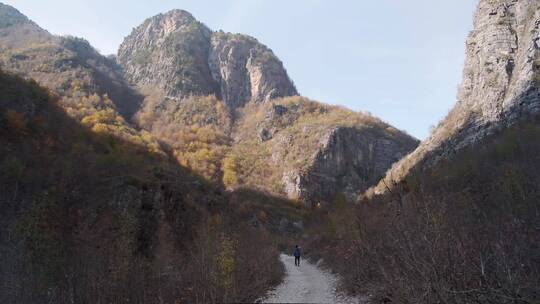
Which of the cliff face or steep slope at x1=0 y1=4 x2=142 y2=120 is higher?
steep slope at x1=0 y1=4 x2=142 y2=120

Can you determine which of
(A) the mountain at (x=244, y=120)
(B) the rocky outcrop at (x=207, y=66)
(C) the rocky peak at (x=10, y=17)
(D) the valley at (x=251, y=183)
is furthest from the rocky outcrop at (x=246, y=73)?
(C) the rocky peak at (x=10, y=17)

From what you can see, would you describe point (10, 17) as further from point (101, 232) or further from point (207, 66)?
point (101, 232)

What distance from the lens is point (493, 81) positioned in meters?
53.2

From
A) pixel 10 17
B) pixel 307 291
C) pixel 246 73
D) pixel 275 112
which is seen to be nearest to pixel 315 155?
pixel 275 112

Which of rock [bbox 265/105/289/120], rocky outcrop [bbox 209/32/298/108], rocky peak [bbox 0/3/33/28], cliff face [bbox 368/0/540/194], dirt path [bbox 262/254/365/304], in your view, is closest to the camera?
dirt path [bbox 262/254/365/304]

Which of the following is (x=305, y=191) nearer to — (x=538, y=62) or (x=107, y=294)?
(x=538, y=62)

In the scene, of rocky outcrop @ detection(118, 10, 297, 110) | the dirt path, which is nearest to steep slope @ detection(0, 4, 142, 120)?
rocky outcrop @ detection(118, 10, 297, 110)

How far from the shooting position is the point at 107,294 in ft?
35.8

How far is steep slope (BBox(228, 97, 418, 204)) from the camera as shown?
90.1 metres

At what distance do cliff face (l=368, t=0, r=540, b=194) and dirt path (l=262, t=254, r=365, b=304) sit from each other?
2517 centimetres

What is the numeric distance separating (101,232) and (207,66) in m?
145

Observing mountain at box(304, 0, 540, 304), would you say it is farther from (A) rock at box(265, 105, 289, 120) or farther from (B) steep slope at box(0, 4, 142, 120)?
(B) steep slope at box(0, 4, 142, 120)

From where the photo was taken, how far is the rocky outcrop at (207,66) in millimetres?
139750

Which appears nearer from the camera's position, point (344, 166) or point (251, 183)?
point (251, 183)
